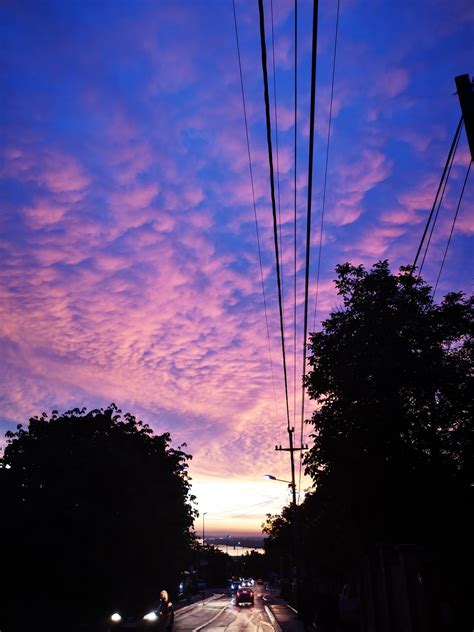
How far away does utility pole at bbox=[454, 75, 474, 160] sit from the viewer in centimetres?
726

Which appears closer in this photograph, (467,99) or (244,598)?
(467,99)

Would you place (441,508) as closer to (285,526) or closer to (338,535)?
(338,535)

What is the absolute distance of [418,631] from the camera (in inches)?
476

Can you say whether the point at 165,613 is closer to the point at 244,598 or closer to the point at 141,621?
the point at 141,621

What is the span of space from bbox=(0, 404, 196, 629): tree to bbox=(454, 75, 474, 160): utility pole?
2012cm

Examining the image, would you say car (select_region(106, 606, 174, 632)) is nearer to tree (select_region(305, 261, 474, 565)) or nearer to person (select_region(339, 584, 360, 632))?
person (select_region(339, 584, 360, 632))

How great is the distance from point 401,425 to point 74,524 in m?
14.5

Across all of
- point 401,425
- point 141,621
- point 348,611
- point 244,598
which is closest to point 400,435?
point 401,425

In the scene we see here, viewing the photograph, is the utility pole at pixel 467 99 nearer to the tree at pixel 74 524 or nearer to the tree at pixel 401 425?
the tree at pixel 401 425

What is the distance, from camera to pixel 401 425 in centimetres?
1430

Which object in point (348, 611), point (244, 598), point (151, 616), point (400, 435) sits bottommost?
point (244, 598)

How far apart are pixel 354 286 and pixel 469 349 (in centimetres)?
408

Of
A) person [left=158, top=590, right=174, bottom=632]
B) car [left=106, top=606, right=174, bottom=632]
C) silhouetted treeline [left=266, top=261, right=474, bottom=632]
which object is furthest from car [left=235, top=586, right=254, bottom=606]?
silhouetted treeline [left=266, top=261, right=474, bottom=632]

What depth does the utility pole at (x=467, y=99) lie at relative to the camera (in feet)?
23.8
